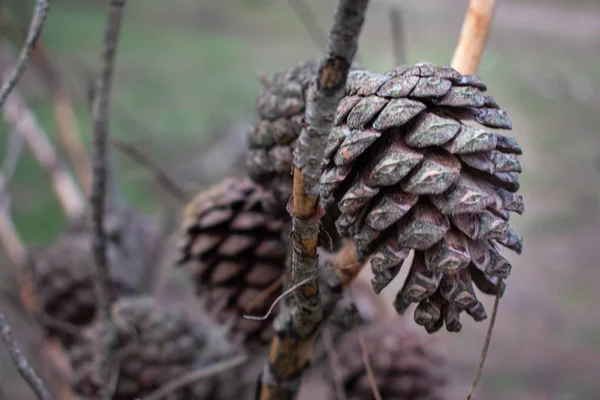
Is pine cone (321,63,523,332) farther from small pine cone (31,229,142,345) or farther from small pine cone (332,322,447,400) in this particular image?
small pine cone (31,229,142,345)

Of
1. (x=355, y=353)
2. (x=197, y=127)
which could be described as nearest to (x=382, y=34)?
(x=197, y=127)

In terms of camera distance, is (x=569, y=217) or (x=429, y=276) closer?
(x=429, y=276)

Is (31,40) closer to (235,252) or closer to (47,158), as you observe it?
(235,252)

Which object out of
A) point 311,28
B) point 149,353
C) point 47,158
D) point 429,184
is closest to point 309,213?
point 429,184

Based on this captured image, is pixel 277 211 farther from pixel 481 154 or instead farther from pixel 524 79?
pixel 524 79

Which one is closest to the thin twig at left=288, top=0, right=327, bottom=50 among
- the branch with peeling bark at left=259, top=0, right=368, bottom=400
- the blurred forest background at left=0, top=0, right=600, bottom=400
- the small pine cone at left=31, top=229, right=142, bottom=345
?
the blurred forest background at left=0, top=0, right=600, bottom=400
